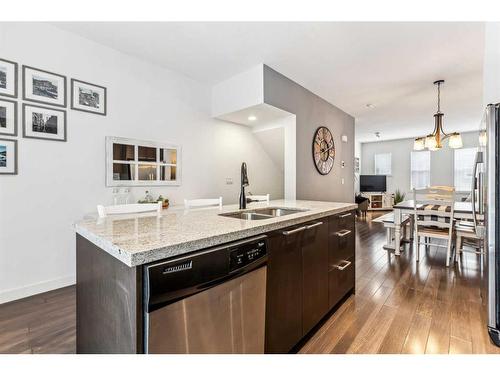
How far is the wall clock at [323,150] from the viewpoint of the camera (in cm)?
409

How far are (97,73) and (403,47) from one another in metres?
3.26

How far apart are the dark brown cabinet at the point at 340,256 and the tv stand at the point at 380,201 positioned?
265 inches

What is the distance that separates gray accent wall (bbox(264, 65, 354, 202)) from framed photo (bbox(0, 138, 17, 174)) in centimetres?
254

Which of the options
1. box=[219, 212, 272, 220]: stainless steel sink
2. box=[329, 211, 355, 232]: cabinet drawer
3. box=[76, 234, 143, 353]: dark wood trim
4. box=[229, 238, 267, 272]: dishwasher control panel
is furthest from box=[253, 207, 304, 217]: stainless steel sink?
box=[76, 234, 143, 353]: dark wood trim

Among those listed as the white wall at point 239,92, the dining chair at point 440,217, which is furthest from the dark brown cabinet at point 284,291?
the dining chair at point 440,217

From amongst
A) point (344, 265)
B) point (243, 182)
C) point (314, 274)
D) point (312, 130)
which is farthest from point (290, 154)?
point (314, 274)

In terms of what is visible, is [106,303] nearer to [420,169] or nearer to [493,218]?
[493,218]

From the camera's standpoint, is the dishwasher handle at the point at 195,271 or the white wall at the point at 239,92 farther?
the white wall at the point at 239,92

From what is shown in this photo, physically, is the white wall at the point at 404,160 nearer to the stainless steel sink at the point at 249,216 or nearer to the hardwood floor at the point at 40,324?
the stainless steel sink at the point at 249,216

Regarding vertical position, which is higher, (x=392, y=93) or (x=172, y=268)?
(x=392, y=93)

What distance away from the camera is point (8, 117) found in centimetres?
211
